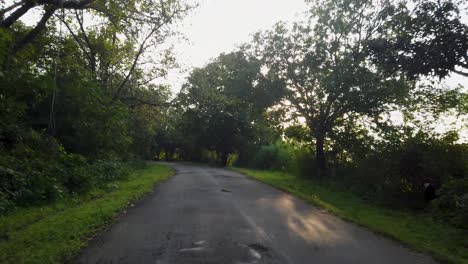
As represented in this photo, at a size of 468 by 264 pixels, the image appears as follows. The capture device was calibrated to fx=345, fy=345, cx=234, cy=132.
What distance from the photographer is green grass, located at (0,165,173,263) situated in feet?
18.4

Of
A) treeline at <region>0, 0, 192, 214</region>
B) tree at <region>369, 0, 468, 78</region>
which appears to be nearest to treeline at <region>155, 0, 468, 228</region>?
tree at <region>369, 0, 468, 78</region>

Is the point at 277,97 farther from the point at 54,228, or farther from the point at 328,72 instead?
the point at 54,228

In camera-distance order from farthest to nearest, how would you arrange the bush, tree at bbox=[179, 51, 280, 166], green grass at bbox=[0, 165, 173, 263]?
tree at bbox=[179, 51, 280, 166]
the bush
green grass at bbox=[0, 165, 173, 263]

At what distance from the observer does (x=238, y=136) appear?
47406 millimetres

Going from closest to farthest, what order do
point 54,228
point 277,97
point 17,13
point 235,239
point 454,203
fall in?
point 235,239, point 54,228, point 454,203, point 17,13, point 277,97

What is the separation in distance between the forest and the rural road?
359 cm

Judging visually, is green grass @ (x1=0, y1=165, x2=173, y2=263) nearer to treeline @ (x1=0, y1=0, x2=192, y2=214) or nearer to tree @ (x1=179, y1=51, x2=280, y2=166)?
treeline @ (x1=0, y1=0, x2=192, y2=214)

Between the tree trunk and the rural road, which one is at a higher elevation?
the tree trunk

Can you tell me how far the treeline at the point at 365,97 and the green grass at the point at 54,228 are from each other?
9462mm

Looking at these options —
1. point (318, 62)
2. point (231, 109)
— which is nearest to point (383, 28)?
point (318, 62)

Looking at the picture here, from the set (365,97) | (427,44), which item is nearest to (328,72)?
(365,97)

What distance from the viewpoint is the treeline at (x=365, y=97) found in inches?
400

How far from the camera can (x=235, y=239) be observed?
6711mm

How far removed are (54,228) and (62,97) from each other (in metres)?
11.2
